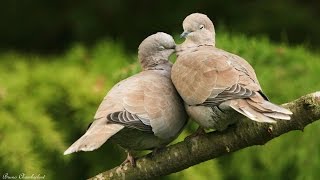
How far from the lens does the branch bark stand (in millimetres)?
2082

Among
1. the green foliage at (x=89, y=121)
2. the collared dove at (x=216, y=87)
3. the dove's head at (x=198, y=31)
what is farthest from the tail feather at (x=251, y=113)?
the green foliage at (x=89, y=121)

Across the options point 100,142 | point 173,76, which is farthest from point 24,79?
point 100,142

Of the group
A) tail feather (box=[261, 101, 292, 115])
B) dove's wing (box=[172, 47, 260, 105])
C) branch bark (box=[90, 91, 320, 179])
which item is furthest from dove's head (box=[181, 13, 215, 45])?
tail feather (box=[261, 101, 292, 115])

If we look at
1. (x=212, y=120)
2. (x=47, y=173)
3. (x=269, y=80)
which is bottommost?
(x=47, y=173)

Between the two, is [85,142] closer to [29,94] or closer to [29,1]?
[29,94]

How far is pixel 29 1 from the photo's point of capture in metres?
4.88

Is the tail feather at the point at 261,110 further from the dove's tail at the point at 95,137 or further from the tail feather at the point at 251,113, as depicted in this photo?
the dove's tail at the point at 95,137

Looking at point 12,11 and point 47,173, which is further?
point 12,11

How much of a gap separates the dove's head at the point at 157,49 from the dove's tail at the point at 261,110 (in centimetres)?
37

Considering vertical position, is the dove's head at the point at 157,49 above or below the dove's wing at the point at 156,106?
above

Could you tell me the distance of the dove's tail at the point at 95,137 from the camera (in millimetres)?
1950

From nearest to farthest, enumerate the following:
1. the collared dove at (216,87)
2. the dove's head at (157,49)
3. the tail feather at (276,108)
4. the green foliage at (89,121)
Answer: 1. the tail feather at (276,108)
2. the collared dove at (216,87)
3. the dove's head at (157,49)
4. the green foliage at (89,121)

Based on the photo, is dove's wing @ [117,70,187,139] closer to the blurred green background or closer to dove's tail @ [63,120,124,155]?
dove's tail @ [63,120,124,155]

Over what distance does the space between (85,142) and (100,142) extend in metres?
0.04
